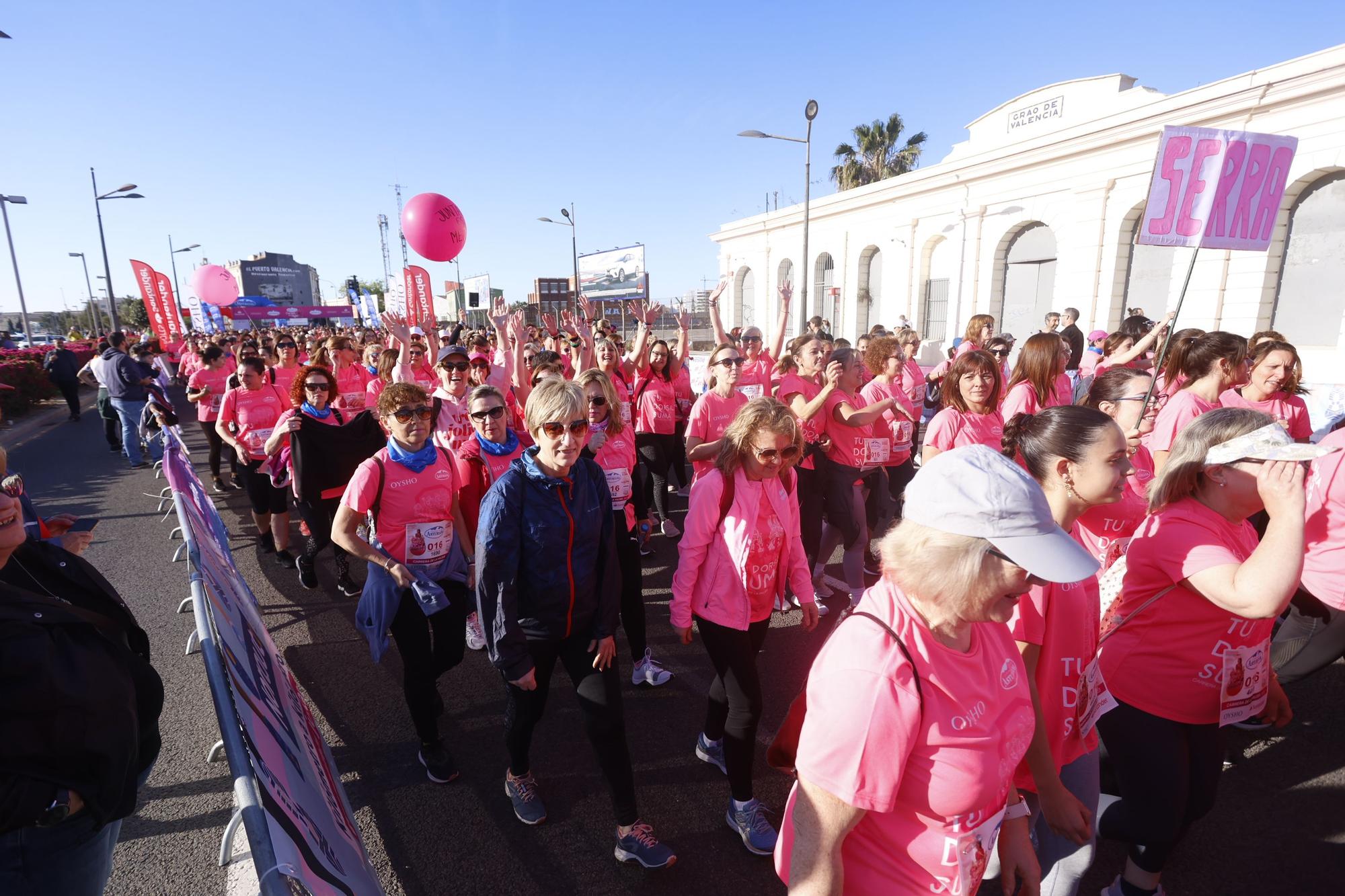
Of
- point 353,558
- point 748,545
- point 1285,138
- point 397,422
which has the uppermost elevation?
point 1285,138

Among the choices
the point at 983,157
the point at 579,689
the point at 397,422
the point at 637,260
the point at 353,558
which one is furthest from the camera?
the point at 637,260

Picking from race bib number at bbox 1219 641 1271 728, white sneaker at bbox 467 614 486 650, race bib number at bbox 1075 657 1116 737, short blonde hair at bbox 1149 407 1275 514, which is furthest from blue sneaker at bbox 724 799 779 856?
white sneaker at bbox 467 614 486 650

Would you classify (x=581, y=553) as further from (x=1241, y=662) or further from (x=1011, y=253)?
(x=1011, y=253)

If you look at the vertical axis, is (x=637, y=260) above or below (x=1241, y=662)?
above

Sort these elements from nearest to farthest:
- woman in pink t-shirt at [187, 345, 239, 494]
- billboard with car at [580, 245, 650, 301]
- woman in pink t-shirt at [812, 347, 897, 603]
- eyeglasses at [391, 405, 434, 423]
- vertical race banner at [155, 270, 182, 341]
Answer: eyeglasses at [391, 405, 434, 423] < woman in pink t-shirt at [812, 347, 897, 603] < woman in pink t-shirt at [187, 345, 239, 494] < vertical race banner at [155, 270, 182, 341] < billboard with car at [580, 245, 650, 301]

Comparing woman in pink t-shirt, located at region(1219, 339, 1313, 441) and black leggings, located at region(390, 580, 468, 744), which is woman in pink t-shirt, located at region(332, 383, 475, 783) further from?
woman in pink t-shirt, located at region(1219, 339, 1313, 441)

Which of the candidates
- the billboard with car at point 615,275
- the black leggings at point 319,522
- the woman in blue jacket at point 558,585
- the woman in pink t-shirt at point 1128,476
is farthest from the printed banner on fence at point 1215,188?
the billboard with car at point 615,275

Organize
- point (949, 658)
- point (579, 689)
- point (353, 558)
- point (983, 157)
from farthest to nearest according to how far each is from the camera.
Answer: point (983, 157)
point (353, 558)
point (579, 689)
point (949, 658)

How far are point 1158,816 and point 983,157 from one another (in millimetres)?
24244

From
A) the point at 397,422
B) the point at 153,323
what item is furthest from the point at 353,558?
the point at 153,323

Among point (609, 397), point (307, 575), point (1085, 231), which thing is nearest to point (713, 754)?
Answer: point (609, 397)

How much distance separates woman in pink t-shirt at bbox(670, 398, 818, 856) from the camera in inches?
111

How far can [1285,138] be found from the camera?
490cm

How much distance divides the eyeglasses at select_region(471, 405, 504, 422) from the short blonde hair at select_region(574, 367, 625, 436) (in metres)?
0.78
